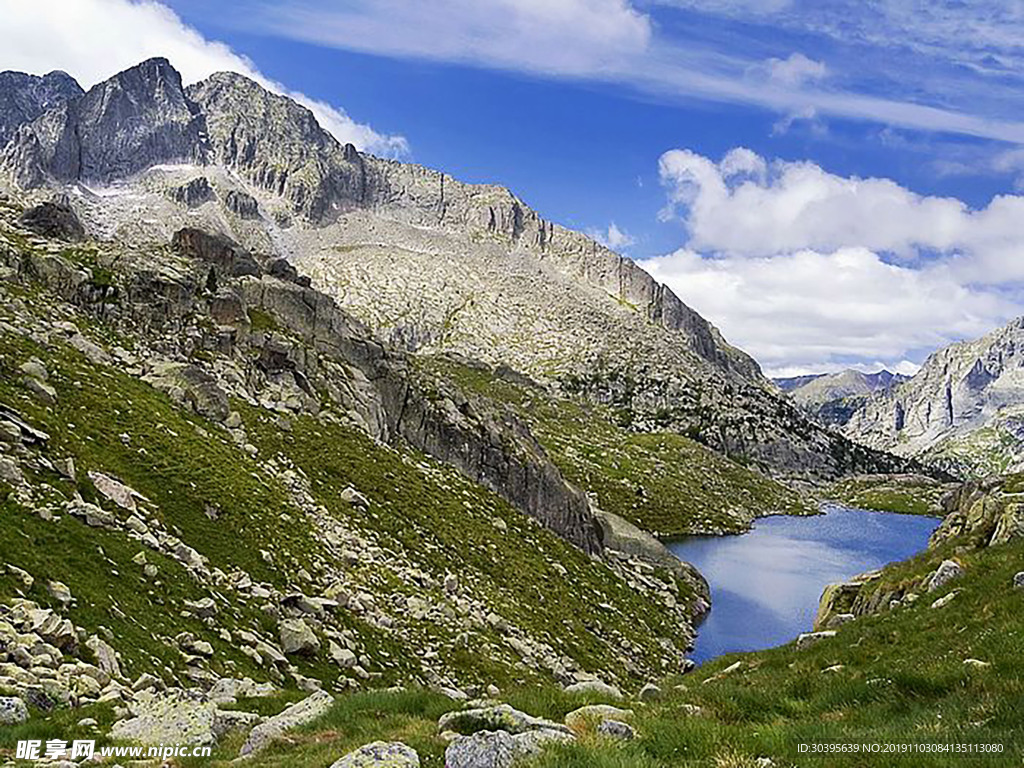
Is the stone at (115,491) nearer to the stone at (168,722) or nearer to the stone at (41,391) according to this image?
the stone at (41,391)

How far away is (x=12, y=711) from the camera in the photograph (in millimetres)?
14664

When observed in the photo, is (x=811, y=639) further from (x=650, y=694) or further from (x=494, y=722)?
(x=494, y=722)

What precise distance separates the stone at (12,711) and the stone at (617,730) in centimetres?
1170

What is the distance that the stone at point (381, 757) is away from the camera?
35.3 feet

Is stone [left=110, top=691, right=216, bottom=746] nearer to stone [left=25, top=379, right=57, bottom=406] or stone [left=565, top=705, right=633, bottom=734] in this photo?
stone [left=565, top=705, right=633, bottom=734]

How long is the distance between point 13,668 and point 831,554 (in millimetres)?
142723

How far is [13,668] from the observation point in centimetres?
1633

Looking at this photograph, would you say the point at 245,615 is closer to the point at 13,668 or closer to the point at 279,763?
the point at 13,668

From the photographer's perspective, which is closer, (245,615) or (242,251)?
(245,615)

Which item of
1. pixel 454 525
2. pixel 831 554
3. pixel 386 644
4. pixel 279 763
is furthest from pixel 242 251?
pixel 831 554

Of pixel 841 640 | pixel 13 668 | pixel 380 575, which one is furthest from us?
pixel 380 575

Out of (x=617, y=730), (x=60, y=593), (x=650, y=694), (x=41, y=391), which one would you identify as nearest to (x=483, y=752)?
(x=617, y=730)

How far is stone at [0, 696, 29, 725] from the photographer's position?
1445cm

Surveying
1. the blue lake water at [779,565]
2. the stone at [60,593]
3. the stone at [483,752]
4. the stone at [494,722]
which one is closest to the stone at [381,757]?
the stone at [483,752]
